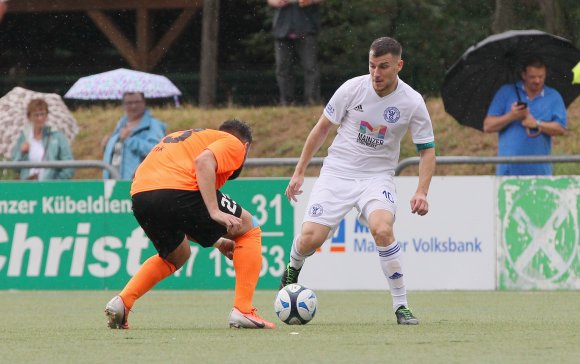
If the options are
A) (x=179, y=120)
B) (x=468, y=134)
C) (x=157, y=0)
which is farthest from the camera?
(x=157, y=0)

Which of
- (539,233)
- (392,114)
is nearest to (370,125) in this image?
(392,114)

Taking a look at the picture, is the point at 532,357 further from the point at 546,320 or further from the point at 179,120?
the point at 179,120

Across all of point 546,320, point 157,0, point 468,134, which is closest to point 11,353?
point 546,320

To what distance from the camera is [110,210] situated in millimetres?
15344

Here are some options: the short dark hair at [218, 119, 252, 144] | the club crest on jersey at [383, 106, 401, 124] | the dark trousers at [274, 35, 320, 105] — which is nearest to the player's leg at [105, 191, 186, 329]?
the short dark hair at [218, 119, 252, 144]

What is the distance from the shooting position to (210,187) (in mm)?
9375

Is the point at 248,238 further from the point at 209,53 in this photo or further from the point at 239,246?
the point at 209,53

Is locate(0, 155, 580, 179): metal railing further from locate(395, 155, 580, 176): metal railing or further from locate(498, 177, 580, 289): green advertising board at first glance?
locate(498, 177, 580, 289): green advertising board

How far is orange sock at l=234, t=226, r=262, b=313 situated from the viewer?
9731 mm

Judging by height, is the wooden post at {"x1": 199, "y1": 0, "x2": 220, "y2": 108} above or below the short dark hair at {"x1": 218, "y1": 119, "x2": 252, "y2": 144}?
above

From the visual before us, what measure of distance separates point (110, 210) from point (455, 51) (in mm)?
8181

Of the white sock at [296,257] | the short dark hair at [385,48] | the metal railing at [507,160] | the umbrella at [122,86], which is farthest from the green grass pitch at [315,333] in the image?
the umbrella at [122,86]

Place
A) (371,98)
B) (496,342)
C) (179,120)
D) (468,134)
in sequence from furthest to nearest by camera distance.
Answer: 1. (179,120)
2. (468,134)
3. (371,98)
4. (496,342)

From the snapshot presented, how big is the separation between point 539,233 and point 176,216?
5.99 metres
